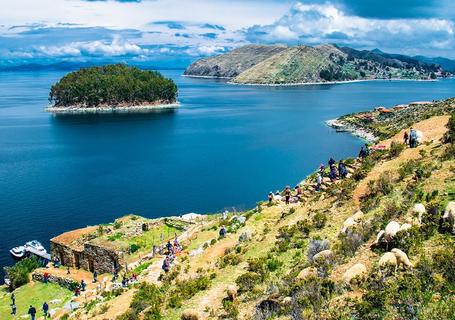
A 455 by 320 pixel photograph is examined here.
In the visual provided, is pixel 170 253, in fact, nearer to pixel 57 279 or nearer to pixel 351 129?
pixel 57 279

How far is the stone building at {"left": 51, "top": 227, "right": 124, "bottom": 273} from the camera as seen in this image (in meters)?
35.1

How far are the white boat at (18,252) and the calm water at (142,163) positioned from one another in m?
0.97

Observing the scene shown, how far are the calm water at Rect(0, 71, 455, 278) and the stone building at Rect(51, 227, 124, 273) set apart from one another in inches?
431

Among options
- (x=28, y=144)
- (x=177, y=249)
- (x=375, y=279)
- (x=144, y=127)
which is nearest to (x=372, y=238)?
(x=375, y=279)

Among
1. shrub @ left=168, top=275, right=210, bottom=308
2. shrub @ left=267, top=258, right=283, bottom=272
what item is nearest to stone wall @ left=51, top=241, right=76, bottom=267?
shrub @ left=168, top=275, right=210, bottom=308

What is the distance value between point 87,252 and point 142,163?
55.9m

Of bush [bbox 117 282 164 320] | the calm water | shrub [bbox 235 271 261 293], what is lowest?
the calm water

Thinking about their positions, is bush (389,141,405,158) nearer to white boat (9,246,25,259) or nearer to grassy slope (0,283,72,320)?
grassy slope (0,283,72,320)

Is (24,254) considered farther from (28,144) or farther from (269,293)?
(28,144)

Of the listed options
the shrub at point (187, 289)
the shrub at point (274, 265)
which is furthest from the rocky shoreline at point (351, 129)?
the shrub at point (187, 289)

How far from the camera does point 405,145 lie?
1431 inches

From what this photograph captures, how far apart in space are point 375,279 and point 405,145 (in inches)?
878

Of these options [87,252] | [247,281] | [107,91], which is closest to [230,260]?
[247,281]

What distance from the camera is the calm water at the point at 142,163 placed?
202ft
